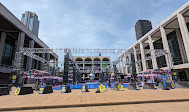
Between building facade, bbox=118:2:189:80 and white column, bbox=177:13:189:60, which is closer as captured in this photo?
white column, bbox=177:13:189:60

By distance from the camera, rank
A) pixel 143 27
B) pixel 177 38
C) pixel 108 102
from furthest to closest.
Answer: pixel 143 27 → pixel 177 38 → pixel 108 102

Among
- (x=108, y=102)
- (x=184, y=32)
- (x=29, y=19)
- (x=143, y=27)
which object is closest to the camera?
(x=108, y=102)

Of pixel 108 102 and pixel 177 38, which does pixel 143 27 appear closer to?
pixel 177 38

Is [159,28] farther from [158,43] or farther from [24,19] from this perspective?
[24,19]

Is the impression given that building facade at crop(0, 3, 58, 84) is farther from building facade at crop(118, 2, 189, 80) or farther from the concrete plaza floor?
building facade at crop(118, 2, 189, 80)

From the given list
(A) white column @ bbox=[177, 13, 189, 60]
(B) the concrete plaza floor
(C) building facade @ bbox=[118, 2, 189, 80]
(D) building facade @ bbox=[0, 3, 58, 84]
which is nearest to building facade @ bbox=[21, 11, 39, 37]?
(D) building facade @ bbox=[0, 3, 58, 84]

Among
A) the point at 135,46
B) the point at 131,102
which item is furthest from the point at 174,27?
the point at 131,102

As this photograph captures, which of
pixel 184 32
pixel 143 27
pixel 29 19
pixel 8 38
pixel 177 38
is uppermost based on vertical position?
pixel 29 19

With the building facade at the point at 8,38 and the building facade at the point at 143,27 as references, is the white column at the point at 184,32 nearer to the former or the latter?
the building facade at the point at 8,38

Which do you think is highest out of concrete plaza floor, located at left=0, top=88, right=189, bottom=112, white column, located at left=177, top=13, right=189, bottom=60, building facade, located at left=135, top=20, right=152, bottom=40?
building facade, located at left=135, top=20, right=152, bottom=40

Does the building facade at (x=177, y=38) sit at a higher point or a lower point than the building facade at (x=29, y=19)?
lower

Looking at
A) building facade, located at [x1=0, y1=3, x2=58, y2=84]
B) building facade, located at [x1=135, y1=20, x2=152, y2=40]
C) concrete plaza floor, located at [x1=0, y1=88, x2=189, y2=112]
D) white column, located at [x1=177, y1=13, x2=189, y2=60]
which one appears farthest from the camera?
building facade, located at [x1=135, y1=20, x2=152, y2=40]

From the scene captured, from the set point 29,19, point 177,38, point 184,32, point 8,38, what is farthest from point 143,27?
point 29,19

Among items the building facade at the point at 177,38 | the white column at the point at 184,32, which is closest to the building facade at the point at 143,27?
the building facade at the point at 177,38
